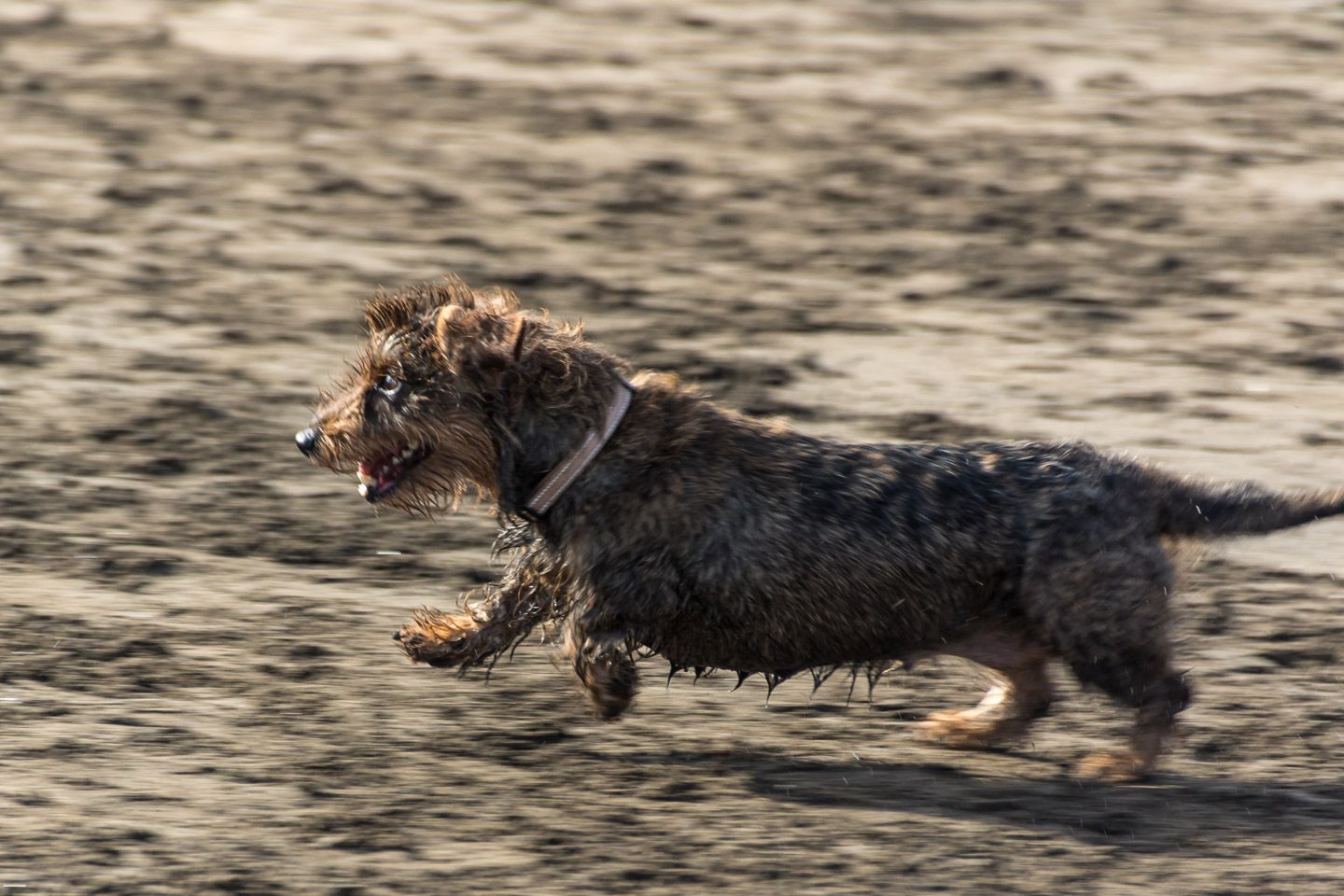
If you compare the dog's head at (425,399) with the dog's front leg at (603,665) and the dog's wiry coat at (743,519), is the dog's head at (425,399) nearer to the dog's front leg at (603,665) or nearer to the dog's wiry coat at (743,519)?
the dog's wiry coat at (743,519)

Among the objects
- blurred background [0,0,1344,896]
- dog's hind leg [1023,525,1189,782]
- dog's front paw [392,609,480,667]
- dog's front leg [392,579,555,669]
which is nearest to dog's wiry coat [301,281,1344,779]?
dog's hind leg [1023,525,1189,782]

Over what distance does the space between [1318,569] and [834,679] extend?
7.87 feet

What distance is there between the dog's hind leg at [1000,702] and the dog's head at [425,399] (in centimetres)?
170

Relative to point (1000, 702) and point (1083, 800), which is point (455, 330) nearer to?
point (1000, 702)

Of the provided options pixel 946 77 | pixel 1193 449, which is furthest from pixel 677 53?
pixel 1193 449

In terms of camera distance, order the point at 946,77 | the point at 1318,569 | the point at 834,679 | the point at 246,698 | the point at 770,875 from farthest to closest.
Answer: the point at 946,77 < the point at 1318,569 < the point at 834,679 < the point at 246,698 < the point at 770,875

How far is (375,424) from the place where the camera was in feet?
19.2

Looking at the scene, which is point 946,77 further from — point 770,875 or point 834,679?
point 770,875

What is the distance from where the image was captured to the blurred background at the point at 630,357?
5672 mm

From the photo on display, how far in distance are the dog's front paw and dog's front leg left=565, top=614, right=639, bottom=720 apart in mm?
410

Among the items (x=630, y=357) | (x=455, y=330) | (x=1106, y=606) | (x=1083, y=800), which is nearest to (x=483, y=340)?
(x=455, y=330)

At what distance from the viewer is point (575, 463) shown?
5754 mm

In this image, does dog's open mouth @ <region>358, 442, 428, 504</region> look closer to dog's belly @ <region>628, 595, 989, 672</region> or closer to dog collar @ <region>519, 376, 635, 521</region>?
dog collar @ <region>519, 376, 635, 521</region>

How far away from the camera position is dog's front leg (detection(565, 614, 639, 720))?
5809 mm
